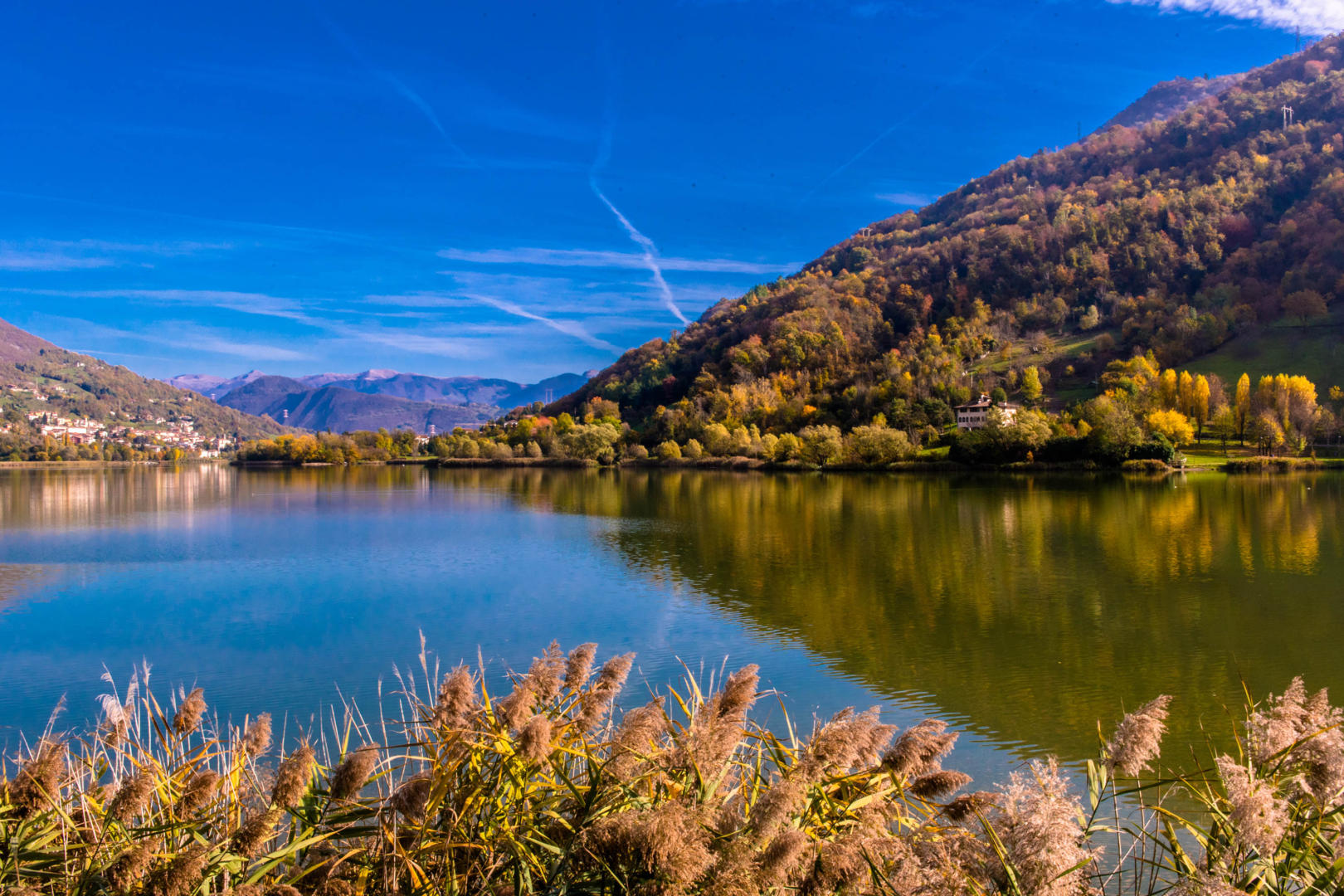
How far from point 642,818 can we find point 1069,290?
14462 centimetres

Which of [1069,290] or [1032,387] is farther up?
[1069,290]

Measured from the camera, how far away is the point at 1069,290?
129875mm

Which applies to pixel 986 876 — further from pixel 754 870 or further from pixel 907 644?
pixel 907 644

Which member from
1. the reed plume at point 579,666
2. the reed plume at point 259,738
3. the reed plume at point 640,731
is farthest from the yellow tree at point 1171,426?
the reed plume at point 259,738

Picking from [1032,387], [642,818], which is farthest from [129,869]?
[1032,387]

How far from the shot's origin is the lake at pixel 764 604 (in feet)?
41.9

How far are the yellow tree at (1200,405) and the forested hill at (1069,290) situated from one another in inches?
613

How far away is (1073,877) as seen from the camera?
120 inches

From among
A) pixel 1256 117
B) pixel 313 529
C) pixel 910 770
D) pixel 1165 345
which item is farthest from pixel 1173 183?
pixel 910 770

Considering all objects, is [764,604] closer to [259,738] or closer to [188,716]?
[259,738]

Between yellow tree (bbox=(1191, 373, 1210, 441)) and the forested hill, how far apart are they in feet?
51.1

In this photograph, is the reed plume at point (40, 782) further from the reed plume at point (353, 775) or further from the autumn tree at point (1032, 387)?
the autumn tree at point (1032, 387)

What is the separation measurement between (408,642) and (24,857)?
12751 mm

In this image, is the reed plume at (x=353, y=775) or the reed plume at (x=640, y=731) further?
the reed plume at (x=640, y=731)
